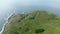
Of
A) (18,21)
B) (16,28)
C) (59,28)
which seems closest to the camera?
(59,28)

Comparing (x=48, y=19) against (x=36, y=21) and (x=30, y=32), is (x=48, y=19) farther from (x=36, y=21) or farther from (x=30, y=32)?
(x=30, y=32)

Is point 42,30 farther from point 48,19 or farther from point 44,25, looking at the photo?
point 48,19

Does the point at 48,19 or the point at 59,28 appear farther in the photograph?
the point at 48,19

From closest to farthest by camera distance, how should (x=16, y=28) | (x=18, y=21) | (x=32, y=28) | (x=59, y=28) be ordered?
(x=59, y=28) < (x=32, y=28) < (x=16, y=28) < (x=18, y=21)

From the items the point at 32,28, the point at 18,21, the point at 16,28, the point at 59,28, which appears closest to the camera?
the point at 59,28

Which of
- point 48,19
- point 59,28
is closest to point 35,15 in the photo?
point 48,19

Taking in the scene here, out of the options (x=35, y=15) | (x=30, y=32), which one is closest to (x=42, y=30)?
(x=30, y=32)

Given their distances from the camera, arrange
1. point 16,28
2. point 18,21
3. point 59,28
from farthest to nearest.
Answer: point 18,21, point 16,28, point 59,28

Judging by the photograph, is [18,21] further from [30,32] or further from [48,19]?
[30,32]

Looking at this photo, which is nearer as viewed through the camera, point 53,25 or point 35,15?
point 53,25
